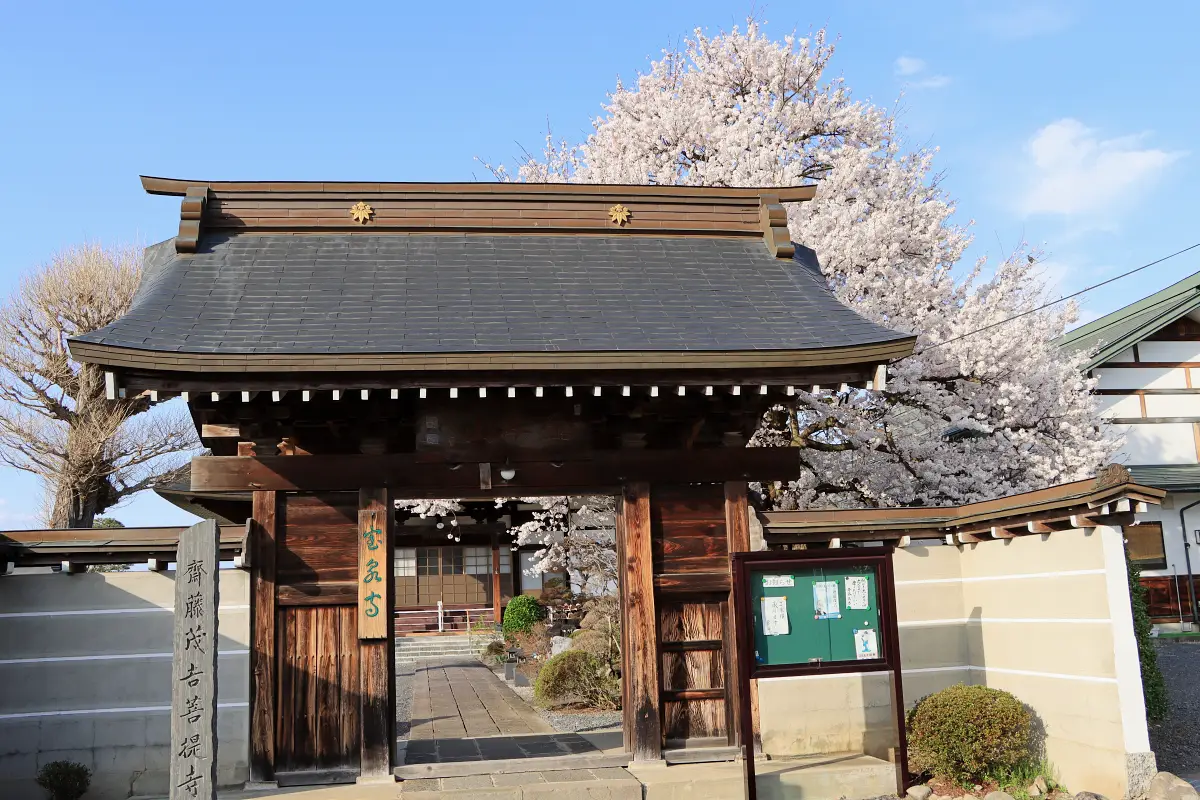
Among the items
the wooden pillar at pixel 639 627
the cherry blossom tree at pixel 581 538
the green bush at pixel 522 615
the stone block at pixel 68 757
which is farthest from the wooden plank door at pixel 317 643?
the green bush at pixel 522 615

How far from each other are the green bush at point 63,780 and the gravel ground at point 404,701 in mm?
4784

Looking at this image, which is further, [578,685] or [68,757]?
[578,685]

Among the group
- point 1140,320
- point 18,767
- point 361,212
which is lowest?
point 18,767

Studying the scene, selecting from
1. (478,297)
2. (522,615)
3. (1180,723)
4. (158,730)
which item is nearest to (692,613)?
(478,297)

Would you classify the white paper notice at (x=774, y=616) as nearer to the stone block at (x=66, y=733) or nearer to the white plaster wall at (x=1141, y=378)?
the stone block at (x=66, y=733)

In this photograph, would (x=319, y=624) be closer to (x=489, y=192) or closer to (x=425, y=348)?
(x=425, y=348)

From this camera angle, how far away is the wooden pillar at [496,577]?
30531 mm

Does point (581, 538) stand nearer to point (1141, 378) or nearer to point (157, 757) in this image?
point (157, 757)

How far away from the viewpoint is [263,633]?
8836 millimetres

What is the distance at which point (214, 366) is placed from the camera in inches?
307

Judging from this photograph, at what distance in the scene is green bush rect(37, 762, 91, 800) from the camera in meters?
8.41

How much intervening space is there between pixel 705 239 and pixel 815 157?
361 inches

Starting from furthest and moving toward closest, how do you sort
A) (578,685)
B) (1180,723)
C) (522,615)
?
1. (522,615)
2. (578,685)
3. (1180,723)

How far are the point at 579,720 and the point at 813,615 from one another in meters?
6.79
